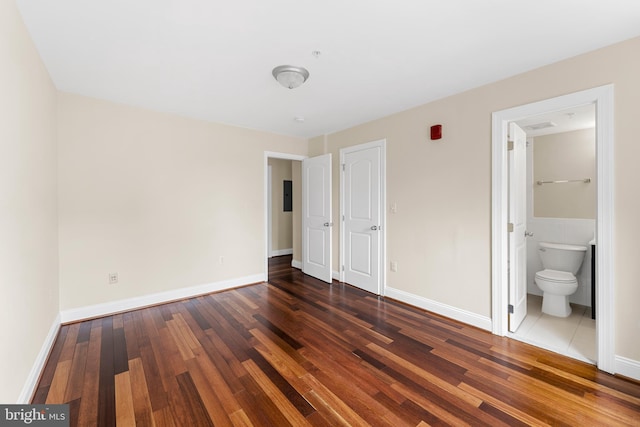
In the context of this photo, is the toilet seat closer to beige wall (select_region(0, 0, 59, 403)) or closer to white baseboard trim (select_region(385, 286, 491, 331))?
white baseboard trim (select_region(385, 286, 491, 331))

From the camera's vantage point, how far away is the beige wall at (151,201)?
284cm

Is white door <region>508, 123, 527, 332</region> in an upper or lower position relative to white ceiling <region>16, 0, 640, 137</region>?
lower

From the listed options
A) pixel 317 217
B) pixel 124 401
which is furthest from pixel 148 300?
pixel 317 217

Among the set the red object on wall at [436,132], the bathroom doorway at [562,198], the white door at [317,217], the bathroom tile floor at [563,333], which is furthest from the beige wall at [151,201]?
the bathroom doorway at [562,198]

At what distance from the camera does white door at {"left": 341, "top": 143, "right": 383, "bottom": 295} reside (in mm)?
3641

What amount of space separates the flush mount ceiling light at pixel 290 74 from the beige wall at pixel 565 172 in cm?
348

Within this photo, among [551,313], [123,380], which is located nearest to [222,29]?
[123,380]

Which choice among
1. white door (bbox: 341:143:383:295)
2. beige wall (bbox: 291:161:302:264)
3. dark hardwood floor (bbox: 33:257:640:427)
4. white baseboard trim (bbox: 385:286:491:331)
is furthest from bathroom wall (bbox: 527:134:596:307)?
beige wall (bbox: 291:161:302:264)

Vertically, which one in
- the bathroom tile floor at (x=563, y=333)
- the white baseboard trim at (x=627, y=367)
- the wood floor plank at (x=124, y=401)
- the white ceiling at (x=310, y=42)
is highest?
the white ceiling at (x=310, y=42)

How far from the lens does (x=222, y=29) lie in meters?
1.77

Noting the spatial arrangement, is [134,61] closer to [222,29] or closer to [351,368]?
[222,29]

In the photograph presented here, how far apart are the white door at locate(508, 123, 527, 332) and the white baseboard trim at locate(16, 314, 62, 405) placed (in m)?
3.73

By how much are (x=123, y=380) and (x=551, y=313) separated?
160 inches
